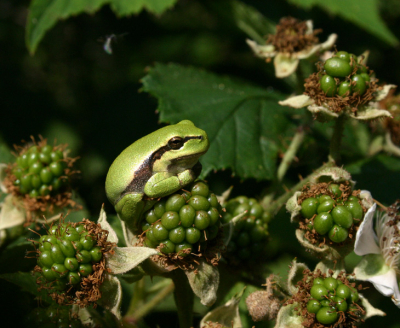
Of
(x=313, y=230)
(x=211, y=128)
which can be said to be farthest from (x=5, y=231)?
(x=313, y=230)

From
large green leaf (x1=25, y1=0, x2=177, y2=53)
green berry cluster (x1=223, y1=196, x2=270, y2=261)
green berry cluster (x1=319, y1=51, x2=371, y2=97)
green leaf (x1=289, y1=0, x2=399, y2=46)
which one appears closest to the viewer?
green berry cluster (x1=319, y1=51, x2=371, y2=97)

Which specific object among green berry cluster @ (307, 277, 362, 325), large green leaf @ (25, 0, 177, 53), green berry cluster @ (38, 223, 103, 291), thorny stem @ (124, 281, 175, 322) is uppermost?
large green leaf @ (25, 0, 177, 53)

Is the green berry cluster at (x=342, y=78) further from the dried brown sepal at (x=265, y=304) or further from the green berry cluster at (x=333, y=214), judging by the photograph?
the dried brown sepal at (x=265, y=304)

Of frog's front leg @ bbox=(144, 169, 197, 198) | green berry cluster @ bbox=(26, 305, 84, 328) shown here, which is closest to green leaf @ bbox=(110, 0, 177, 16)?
frog's front leg @ bbox=(144, 169, 197, 198)

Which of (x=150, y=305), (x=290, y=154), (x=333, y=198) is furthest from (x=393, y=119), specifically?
(x=150, y=305)

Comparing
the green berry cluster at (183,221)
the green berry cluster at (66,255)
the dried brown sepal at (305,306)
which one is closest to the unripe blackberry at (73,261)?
A: the green berry cluster at (66,255)

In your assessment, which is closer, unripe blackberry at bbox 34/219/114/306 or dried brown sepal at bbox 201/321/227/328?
unripe blackberry at bbox 34/219/114/306

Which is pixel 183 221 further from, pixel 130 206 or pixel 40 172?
pixel 40 172

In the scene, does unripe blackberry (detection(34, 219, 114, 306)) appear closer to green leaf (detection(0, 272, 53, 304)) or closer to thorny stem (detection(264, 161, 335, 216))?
green leaf (detection(0, 272, 53, 304))
